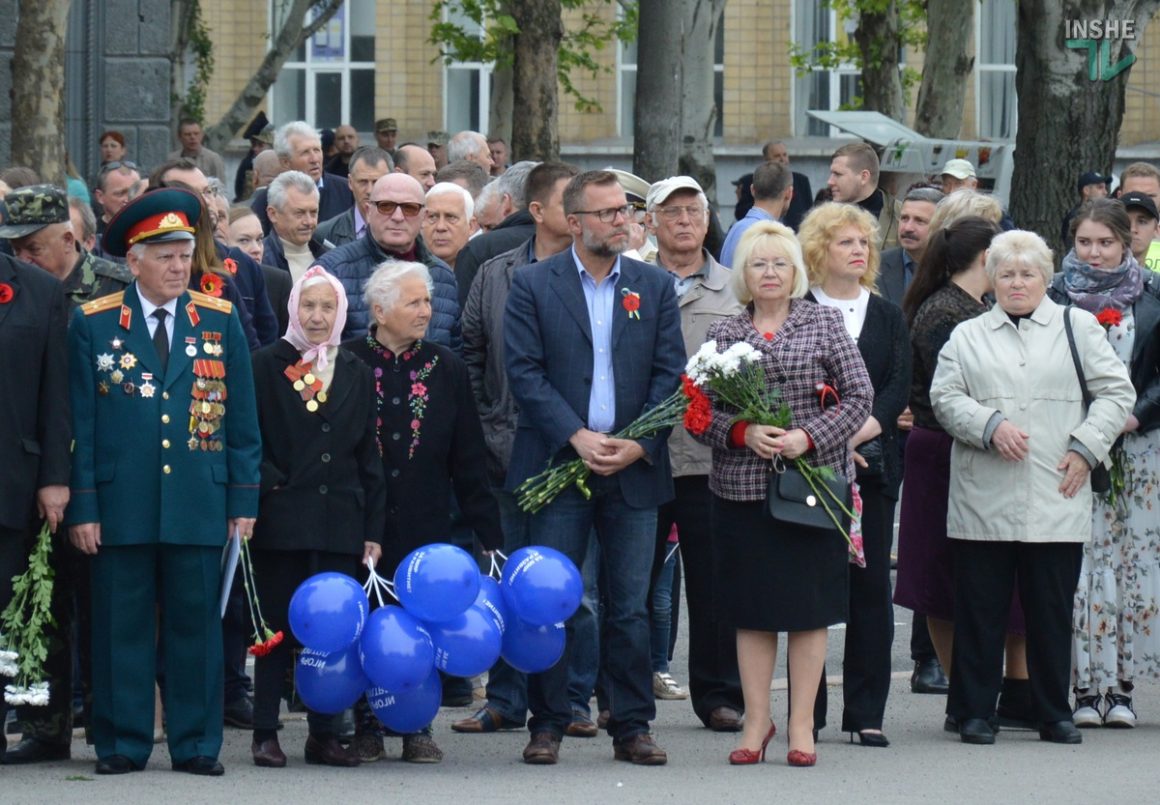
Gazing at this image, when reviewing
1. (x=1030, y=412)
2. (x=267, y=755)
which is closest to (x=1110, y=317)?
(x=1030, y=412)

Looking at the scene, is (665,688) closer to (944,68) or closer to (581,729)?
(581,729)

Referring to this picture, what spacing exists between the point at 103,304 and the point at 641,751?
259 cm

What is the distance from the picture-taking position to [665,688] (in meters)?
10.7

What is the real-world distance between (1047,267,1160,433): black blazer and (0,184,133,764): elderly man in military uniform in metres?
4.06

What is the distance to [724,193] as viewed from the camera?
41000 millimetres

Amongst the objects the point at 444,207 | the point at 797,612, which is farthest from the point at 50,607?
the point at 444,207

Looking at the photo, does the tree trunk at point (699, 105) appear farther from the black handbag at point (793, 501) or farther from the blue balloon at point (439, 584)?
the blue balloon at point (439, 584)

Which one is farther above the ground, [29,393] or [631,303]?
[631,303]

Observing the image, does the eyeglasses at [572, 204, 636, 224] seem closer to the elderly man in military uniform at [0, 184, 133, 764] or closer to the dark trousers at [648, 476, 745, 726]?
the dark trousers at [648, 476, 745, 726]

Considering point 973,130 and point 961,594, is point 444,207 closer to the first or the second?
point 961,594

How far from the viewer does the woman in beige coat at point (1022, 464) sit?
9352mm

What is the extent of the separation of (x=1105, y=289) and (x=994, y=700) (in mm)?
1798

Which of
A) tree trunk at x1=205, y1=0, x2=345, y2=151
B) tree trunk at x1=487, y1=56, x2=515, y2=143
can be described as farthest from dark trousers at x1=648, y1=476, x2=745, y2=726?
tree trunk at x1=487, y1=56, x2=515, y2=143

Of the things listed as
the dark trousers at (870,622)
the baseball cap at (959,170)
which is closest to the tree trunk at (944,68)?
the baseball cap at (959,170)
